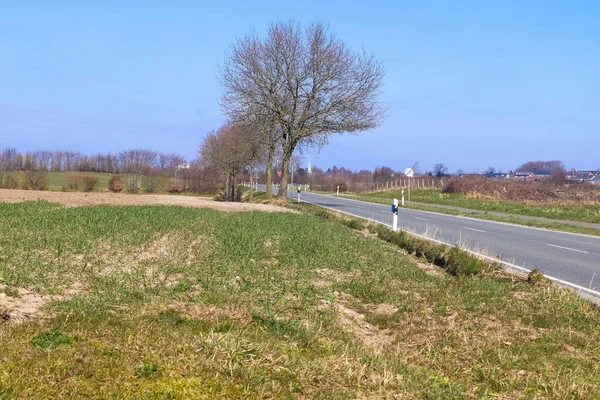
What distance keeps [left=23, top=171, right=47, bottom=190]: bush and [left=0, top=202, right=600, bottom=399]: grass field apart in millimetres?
43423

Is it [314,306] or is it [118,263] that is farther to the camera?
[118,263]

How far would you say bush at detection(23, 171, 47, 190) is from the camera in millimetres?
49719

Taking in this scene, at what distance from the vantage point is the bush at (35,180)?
49.7 meters

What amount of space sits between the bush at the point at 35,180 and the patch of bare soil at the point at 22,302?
48.2 m

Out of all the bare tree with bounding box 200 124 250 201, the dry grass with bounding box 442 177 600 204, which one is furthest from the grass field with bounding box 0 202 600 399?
the dry grass with bounding box 442 177 600 204

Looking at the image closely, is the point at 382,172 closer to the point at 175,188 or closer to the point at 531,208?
the point at 175,188

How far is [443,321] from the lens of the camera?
6.42m

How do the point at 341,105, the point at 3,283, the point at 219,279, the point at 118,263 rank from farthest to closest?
the point at 341,105 < the point at 118,263 < the point at 219,279 < the point at 3,283

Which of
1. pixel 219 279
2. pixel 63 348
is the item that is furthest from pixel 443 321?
pixel 63 348

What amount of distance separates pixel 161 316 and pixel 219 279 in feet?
7.62

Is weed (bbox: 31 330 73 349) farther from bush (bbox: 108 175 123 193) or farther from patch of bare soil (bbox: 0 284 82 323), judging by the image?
bush (bbox: 108 175 123 193)

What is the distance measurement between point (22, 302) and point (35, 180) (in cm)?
4938

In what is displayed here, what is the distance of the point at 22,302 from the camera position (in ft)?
18.3

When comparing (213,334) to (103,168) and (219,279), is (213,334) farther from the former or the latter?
(103,168)
